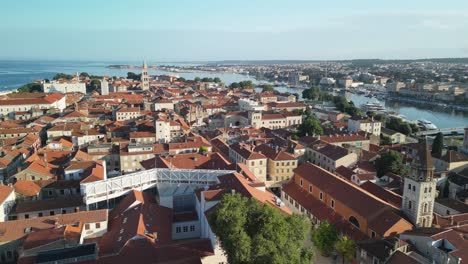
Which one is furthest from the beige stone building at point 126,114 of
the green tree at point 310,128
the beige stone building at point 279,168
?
the beige stone building at point 279,168

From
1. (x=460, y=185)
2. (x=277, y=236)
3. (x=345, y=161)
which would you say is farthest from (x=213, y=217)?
(x=460, y=185)

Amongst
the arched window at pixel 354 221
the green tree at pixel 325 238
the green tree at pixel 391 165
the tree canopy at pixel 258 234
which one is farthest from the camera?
the green tree at pixel 391 165

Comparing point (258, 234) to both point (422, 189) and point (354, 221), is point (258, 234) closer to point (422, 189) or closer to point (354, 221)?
point (354, 221)

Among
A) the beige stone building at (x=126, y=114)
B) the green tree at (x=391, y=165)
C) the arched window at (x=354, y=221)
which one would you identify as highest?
the beige stone building at (x=126, y=114)

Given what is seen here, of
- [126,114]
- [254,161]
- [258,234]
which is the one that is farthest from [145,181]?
[126,114]

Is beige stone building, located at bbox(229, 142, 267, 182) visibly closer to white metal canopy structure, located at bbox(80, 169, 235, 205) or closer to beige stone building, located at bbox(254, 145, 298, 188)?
beige stone building, located at bbox(254, 145, 298, 188)

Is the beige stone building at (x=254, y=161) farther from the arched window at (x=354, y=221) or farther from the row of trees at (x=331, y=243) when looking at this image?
the row of trees at (x=331, y=243)
